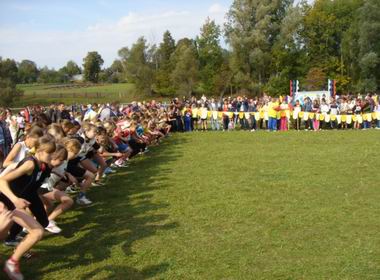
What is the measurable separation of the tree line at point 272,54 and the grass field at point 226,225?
4249 centimetres

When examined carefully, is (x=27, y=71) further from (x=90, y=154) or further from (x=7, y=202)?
(x=7, y=202)

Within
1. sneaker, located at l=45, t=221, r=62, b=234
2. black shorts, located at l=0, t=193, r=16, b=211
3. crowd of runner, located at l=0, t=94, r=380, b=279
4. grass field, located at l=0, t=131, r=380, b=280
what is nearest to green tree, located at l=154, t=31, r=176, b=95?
crowd of runner, located at l=0, t=94, r=380, b=279

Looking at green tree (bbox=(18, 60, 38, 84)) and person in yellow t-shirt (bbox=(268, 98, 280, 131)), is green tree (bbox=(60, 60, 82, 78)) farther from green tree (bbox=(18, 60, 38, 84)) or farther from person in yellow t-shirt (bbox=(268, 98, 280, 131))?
person in yellow t-shirt (bbox=(268, 98, 280, 131))

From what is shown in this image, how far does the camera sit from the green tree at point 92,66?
392ft

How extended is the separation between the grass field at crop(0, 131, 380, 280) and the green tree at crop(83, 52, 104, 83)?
112 meters

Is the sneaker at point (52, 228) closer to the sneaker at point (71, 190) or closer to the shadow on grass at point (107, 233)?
the shadow on grass at point (107, 233)

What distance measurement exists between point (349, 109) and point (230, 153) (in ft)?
37.9

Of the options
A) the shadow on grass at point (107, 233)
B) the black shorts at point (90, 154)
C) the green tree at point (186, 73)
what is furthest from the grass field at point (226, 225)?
the green tree at point (186, 73)

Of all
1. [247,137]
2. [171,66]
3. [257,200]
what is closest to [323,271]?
[257,200]

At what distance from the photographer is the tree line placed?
52094 mm

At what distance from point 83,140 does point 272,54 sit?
48328 mm

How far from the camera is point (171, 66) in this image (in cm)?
7125

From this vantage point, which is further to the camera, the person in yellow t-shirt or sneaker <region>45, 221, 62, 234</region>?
the person in yellow t-shirt

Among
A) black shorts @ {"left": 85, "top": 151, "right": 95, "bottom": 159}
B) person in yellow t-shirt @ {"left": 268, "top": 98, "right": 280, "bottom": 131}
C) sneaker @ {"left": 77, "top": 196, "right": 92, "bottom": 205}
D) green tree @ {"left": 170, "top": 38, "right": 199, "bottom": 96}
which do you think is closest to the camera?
sneaker @ {"left": 77, "top": 196, "right": 92, "bottom": 205}
